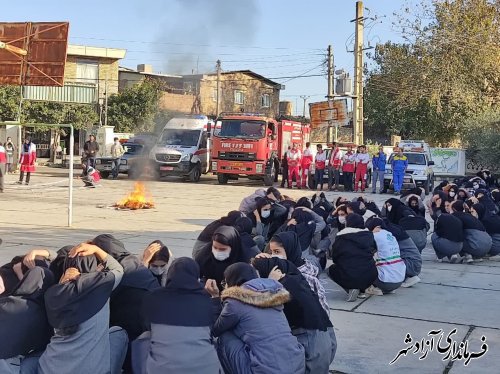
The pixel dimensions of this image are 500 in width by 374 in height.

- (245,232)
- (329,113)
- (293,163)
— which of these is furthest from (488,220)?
(329,113)

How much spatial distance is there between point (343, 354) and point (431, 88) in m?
37.0

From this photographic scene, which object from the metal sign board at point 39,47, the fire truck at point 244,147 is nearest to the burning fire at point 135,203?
the metal sign board at point 39,47

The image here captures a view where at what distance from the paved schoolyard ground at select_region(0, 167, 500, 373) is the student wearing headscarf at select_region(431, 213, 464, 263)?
251mm

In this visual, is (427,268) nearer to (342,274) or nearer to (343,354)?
(342,274)

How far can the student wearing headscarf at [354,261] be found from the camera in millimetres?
7785

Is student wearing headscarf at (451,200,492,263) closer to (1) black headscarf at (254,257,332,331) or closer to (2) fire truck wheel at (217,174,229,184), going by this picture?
(1) black headscarf at (254,257,332,331)

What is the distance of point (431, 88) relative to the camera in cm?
4044

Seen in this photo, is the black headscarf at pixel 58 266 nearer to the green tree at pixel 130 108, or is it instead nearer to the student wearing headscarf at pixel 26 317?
the student wearing headscarf at pixel 26 317

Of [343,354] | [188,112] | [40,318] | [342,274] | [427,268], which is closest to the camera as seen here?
[40,318]

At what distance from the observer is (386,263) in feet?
26.6

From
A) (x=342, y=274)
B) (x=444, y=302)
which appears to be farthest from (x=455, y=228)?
(x=342, y=274)

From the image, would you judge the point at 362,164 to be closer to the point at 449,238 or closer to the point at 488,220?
the point at 488,220

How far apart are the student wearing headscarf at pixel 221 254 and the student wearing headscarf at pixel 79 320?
5.50 feet

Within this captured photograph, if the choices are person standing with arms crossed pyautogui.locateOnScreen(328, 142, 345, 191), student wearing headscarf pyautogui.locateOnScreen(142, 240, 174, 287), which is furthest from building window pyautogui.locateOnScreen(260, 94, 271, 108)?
student wearing headscarf pyautogui.locateOnScreen(142, 240, 174, 287)
